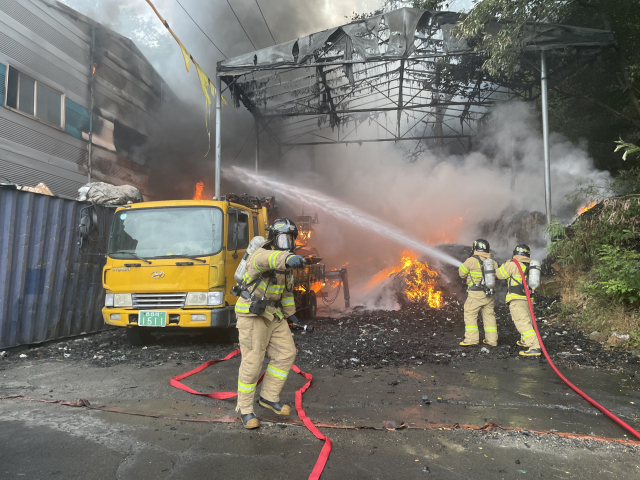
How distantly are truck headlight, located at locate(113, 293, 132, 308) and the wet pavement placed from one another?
691 millimetres

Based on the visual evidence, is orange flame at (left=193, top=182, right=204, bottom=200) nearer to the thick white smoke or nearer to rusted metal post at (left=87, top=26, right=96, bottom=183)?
the thick white smoke

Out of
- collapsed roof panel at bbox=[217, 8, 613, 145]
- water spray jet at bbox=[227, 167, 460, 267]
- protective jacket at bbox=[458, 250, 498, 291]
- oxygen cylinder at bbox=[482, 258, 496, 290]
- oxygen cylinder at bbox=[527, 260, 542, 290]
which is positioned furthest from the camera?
water spray jet at bbox=[227, 167, 460, 267]

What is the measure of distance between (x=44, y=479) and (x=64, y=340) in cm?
467

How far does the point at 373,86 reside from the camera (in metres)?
14.4

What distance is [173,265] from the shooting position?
560 cm

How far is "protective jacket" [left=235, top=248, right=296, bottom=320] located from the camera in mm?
3246

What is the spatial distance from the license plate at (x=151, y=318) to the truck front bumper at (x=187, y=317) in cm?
7

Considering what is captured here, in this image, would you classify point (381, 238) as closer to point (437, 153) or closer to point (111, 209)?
point (437, 153)

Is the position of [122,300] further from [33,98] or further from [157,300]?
[33,98]

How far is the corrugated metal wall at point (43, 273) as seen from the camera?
5.53 metres

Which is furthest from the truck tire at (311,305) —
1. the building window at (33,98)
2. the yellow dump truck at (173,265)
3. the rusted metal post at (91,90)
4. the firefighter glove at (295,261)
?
the building window at (33,98)

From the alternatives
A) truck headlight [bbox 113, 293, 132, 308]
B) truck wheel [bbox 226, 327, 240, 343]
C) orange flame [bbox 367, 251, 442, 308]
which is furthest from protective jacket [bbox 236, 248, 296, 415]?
orange flame [bbox 367, 251, 442, 308]

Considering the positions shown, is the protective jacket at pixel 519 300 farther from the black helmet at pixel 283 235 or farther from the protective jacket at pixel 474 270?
the black helmet at pixel 283 235

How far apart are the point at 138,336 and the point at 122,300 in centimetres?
81
